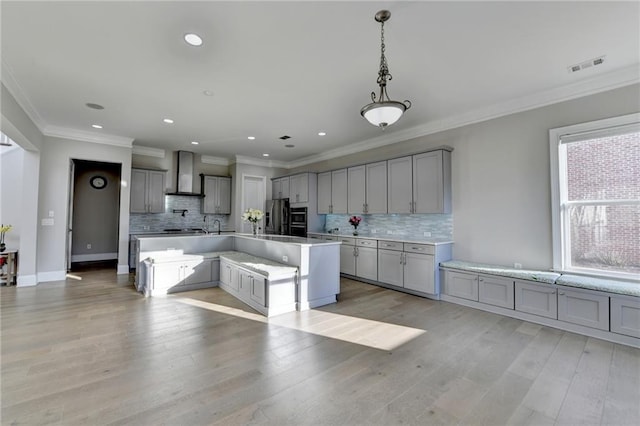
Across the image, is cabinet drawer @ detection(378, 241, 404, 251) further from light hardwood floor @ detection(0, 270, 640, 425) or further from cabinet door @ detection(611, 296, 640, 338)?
cabinet door @ detection(611, 296, 640, 338)

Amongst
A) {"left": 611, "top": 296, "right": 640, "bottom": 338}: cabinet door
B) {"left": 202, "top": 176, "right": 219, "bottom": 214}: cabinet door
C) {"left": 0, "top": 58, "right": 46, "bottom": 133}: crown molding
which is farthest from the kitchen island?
{"left": 611, "top": 296, "right": 640, "bottom": 338}: cabinet door

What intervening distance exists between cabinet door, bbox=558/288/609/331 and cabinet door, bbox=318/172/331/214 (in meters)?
4.53

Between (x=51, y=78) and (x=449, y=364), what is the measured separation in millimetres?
5465

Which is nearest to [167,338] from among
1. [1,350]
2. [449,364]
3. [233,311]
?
[233,311]

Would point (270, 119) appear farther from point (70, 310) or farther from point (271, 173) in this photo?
point (70, 310)

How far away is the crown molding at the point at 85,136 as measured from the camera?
535cm

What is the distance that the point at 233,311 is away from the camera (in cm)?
381

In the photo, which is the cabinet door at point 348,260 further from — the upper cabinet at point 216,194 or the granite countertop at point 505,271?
the upper cabinet at point 216,194

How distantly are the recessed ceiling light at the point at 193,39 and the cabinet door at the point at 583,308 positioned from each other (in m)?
4.80

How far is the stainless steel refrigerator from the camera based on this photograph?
7518 mm

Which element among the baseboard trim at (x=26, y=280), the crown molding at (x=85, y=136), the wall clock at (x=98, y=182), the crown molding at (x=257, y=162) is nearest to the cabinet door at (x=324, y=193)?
the crown molding at (x=257, y=162)

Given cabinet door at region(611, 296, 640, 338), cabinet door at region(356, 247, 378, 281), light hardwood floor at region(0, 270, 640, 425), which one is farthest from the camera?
cabinet door at region(356, 247, 378, 281)

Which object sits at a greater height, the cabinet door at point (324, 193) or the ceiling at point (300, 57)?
the ceiling at point (300, 57)

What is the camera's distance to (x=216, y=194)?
7.69m
